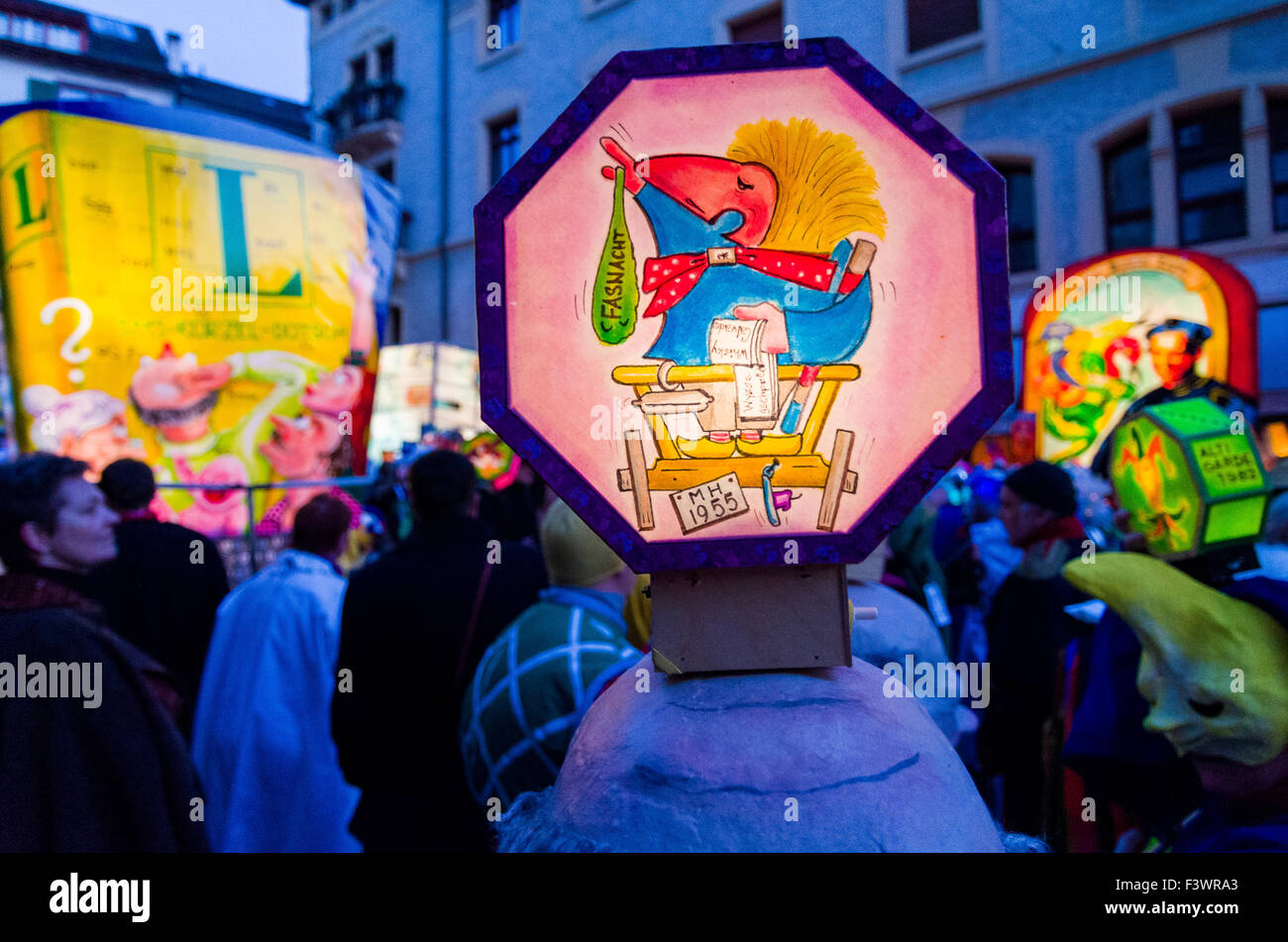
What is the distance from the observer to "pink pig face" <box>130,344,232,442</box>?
2893 millimetres

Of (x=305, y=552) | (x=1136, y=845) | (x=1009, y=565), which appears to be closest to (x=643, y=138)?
(x=1136, y=845)

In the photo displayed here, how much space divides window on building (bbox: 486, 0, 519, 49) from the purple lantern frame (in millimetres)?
13839

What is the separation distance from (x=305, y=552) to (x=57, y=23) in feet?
58.1

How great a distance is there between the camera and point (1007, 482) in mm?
2979

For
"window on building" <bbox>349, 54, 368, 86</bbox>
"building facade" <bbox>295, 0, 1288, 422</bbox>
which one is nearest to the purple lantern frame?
"building facade" <bbox>295, 0, 1288, 422</bbox>

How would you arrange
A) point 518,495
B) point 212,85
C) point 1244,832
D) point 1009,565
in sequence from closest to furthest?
point 1244,832, point 1009,565, point 518,495, point 212,85

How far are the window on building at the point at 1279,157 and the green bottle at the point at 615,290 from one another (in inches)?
378

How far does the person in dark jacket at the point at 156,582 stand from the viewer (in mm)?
2770

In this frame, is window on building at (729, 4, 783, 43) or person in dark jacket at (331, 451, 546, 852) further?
window on building at (729, 4, 783, 43)

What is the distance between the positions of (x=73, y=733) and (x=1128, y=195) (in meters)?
10.1

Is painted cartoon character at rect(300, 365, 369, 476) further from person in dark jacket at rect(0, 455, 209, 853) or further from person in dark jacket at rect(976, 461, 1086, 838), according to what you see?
person in dark jacket at rect(976, 461, 1086, 838)

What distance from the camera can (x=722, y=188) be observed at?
0.92 meters

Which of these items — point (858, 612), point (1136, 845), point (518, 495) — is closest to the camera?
point (858, 612)
